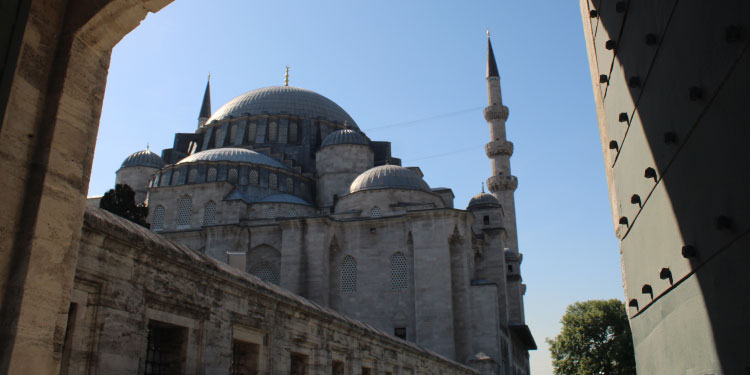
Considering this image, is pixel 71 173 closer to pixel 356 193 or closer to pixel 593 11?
pixel 593 11

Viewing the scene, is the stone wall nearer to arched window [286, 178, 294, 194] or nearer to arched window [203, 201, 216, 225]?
arched window [203, 201, 216, 225]

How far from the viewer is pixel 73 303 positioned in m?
4.59

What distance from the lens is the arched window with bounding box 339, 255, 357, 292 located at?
25062mm

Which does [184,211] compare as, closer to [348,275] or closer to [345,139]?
[348,275]

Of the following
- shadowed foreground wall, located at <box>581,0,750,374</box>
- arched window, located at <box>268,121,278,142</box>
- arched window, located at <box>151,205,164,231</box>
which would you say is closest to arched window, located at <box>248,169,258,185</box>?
arched window, located at <box>151,205,164,231</box>

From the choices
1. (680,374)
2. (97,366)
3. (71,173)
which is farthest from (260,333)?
(680,374)

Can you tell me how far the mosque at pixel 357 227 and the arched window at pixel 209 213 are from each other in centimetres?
6

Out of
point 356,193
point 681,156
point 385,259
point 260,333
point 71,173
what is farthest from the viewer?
point 356,193

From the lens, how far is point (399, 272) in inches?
978

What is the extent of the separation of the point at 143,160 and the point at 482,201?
17794mm

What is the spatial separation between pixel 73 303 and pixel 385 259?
67.7 feet

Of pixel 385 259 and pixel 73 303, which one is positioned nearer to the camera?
pixel 73 303

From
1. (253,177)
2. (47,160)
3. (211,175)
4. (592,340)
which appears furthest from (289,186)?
(47,160)

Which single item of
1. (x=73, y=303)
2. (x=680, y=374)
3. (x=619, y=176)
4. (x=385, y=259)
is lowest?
(x=680, y=374)
